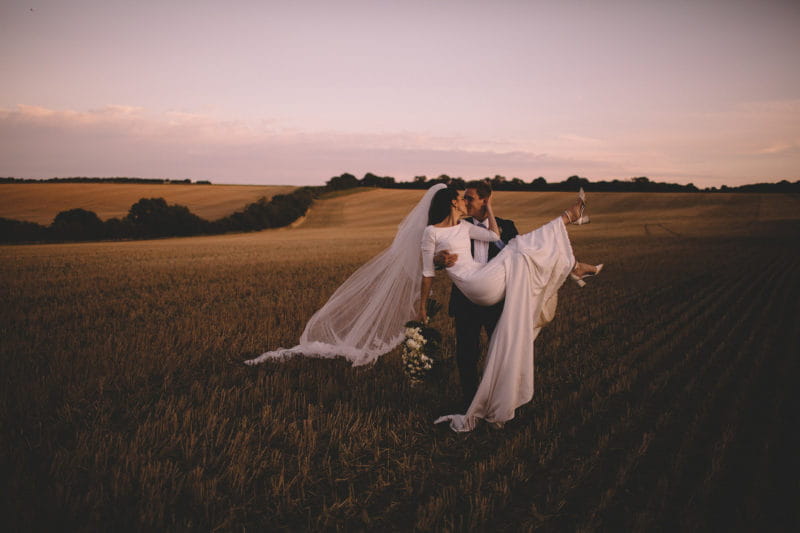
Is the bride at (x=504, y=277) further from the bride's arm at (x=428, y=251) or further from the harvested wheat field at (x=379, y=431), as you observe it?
the harvested wheat field at (x=379, y=431)

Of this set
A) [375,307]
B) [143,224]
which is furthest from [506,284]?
[143,224]

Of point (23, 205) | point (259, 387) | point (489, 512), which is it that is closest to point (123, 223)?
point (23, 205)

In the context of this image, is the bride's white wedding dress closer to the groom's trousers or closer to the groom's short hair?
the groom's trousers

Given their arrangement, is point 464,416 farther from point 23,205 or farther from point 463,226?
point 23,205

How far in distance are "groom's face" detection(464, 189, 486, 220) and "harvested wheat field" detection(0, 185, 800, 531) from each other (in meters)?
2.21

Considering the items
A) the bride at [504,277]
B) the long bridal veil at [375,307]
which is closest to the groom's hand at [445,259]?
the bride at [504,277]

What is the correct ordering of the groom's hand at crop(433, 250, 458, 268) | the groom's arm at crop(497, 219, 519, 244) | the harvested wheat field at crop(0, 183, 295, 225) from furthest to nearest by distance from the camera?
the harvested wheat field at crop(0, 183, 295, 225) < the groom's arm at crop(497, 219, 519, 244) < the groom's hand at crop(433, 250, 458, 268)

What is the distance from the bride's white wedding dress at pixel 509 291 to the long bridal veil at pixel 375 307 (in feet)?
2.66

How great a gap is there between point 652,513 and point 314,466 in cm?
258

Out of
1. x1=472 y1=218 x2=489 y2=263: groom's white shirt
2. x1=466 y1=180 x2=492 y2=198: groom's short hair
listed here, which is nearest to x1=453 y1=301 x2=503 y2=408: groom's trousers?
x1=472 y1=218 x2=489 y2=263: groom's white shirt

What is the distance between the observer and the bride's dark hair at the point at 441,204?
4.45m

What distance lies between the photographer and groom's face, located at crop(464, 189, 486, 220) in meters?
4.68

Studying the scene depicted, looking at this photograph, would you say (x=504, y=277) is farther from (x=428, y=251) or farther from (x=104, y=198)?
(x=104, y=198)

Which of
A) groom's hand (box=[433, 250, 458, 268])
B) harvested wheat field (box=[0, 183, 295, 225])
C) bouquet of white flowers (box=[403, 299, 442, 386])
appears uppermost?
harvested wheat field (box=[0, 183, 295, 225])
